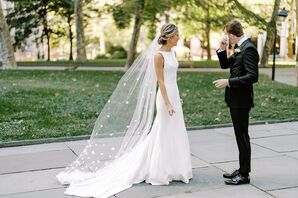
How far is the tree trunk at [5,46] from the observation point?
25.6 meters

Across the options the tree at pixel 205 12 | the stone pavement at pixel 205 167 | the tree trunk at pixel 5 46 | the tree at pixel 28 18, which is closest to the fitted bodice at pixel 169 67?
the stone pavement at pixel 205 167

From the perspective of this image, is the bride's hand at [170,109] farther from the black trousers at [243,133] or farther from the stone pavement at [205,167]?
the stone pavement at [205,167]

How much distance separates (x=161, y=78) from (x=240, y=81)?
3.55 feet

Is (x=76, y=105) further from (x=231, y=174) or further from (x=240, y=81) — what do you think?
(x=240, y=81)

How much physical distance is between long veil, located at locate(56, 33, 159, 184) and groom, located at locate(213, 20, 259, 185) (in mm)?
1106

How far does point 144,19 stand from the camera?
81.6ft

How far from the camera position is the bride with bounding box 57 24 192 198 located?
6320mm

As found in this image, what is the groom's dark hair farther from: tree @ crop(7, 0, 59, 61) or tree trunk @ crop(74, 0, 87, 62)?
tree @ crop(7, 0, 59, 61)

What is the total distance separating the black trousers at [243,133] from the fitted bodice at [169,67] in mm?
939

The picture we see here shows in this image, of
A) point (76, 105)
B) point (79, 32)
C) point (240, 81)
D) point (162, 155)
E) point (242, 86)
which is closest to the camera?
point (240, 81)

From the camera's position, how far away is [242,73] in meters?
6.01

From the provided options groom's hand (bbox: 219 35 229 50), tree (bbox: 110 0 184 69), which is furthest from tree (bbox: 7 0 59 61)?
groom's hand (bbox: 219 35 229 50)

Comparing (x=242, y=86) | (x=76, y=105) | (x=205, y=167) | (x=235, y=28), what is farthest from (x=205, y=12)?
(x=242, y=86)

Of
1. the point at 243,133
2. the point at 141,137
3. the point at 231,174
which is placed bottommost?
the point at 231,174
